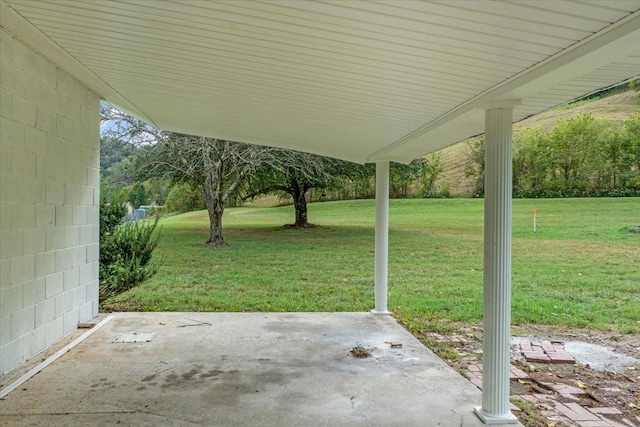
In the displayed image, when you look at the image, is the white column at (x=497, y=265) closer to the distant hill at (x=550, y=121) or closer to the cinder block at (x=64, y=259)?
the cinder block at (x=64, y=259)

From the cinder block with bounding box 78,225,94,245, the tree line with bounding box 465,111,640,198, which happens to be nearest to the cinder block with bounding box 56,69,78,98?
the cinder block with bounding box 78,225,94,245

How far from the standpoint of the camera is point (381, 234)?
20.9 ft

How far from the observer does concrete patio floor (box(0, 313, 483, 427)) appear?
318 centimetres

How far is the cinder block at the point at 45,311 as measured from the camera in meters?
4.33

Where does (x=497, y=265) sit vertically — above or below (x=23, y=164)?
below

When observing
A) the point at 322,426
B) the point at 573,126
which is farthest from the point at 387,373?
the point at 573,126

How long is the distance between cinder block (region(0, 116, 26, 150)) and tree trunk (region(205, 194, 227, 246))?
781 cm

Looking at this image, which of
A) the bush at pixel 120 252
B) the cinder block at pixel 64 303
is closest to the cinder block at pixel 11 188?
the cinder block at pixel 64 303

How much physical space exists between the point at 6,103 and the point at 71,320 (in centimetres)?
247

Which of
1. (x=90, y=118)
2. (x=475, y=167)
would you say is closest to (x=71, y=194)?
(x=90, y=118)

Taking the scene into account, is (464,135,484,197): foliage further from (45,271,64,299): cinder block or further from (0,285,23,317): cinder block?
(0,285,23,317): cinder block

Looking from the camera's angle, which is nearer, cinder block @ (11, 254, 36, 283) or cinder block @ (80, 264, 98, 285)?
cinder block @ (11, 254, 36, 283)

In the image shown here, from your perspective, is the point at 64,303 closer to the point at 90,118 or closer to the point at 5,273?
the point at 5,273

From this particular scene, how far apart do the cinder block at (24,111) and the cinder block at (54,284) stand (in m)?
1.46
